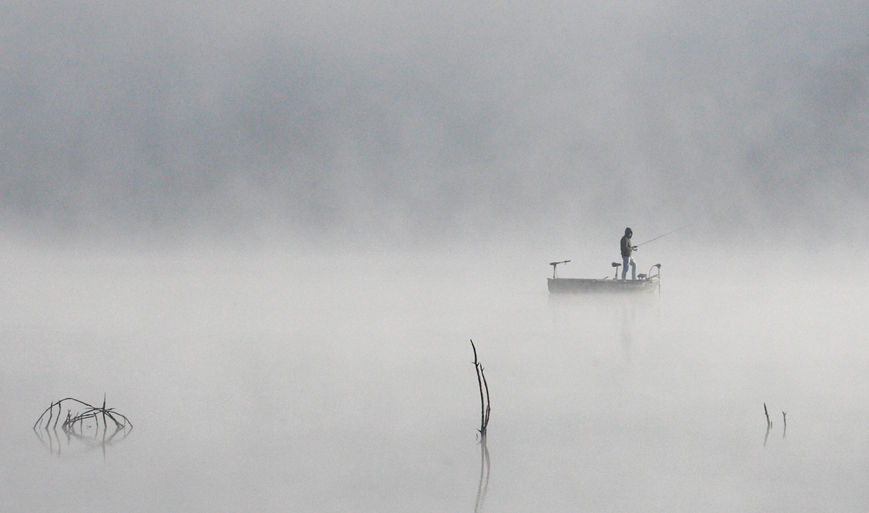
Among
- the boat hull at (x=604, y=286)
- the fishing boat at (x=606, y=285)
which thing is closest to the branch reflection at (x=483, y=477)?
the fishing boat at (x=606, y=285)

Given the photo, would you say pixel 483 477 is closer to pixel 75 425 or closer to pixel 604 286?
pixel 75 425

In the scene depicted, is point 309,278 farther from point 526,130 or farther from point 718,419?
point 526,130

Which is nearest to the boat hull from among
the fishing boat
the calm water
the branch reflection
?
the fishing boat

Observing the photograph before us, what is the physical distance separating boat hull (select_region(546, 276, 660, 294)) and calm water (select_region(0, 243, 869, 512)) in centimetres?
442

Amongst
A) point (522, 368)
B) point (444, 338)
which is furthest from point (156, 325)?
point (522, 368)

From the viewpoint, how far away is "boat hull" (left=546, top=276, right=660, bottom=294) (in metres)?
24.8

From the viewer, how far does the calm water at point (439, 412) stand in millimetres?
6949

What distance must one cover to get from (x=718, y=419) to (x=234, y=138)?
428ft

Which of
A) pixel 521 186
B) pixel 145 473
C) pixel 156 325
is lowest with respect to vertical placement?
pixel 145 473

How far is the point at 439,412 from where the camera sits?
31.5ft

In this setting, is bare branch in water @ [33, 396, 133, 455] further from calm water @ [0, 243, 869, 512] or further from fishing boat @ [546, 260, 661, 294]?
fishing boat @ [546, 260, 661, 294]

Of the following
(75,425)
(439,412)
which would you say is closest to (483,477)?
(439,412)

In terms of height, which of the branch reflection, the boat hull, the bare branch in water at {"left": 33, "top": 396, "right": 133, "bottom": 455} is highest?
the boat hull

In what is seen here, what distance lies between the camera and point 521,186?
122500mm
